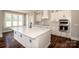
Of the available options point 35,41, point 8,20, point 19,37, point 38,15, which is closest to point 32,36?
point 35,41

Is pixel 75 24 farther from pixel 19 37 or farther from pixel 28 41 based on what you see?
pixel 19 37

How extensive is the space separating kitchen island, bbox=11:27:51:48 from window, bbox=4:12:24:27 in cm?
10

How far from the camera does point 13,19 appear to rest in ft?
6.86

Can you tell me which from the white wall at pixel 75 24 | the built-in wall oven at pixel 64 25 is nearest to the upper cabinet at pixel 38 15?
the built-in wall oven at pixel 64 25

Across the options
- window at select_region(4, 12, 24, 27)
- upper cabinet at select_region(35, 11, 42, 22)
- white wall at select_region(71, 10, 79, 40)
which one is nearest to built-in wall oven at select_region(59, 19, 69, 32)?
white wall at select_region(71, 10, 79, 40)

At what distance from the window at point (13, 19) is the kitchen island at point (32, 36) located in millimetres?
100

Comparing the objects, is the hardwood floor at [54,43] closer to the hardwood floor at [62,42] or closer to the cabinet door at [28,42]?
the hardwood floor at [62,42]

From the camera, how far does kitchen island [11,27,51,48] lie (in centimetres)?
203
